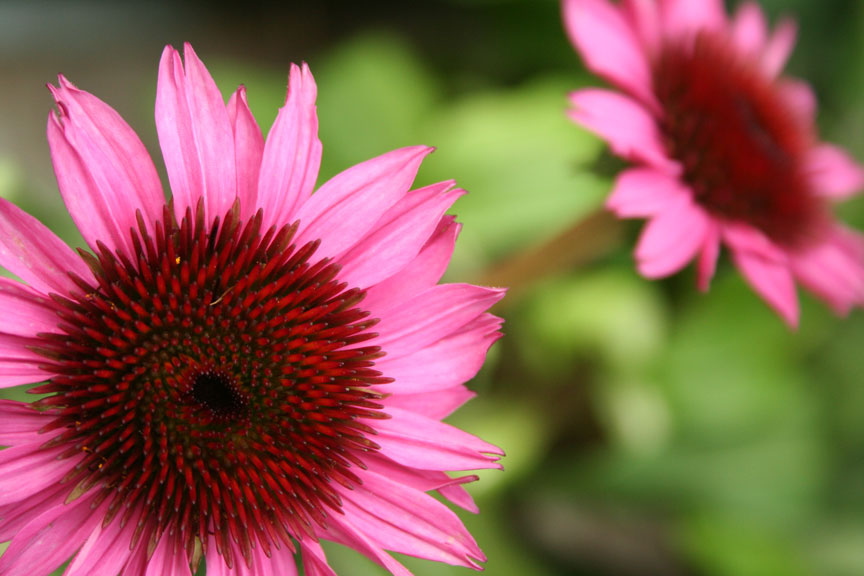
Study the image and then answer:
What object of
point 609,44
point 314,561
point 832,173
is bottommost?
point 314,561

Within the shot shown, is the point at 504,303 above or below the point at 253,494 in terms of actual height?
above

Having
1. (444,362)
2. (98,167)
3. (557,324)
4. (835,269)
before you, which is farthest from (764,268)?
(98,167)

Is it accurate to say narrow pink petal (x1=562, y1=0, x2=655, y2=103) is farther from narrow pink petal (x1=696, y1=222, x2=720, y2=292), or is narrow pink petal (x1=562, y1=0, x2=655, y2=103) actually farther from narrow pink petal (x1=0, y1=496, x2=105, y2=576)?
narrow pink petal (x1=0, y1=496, x2=105, y2=576)

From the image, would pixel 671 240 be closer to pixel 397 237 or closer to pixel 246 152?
pixel 397 237

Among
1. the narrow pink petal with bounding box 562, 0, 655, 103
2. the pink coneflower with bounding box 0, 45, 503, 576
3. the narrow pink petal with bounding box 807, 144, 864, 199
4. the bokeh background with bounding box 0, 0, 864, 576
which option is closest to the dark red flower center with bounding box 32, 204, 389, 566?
the pink coneflower with bounding box 0, 45, 503, 576

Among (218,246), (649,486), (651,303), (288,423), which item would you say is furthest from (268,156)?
(649,486)

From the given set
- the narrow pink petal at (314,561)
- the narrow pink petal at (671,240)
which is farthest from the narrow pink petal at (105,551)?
the narrow pink petal at (671,240)

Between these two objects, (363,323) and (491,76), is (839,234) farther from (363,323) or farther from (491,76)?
(491,76)
